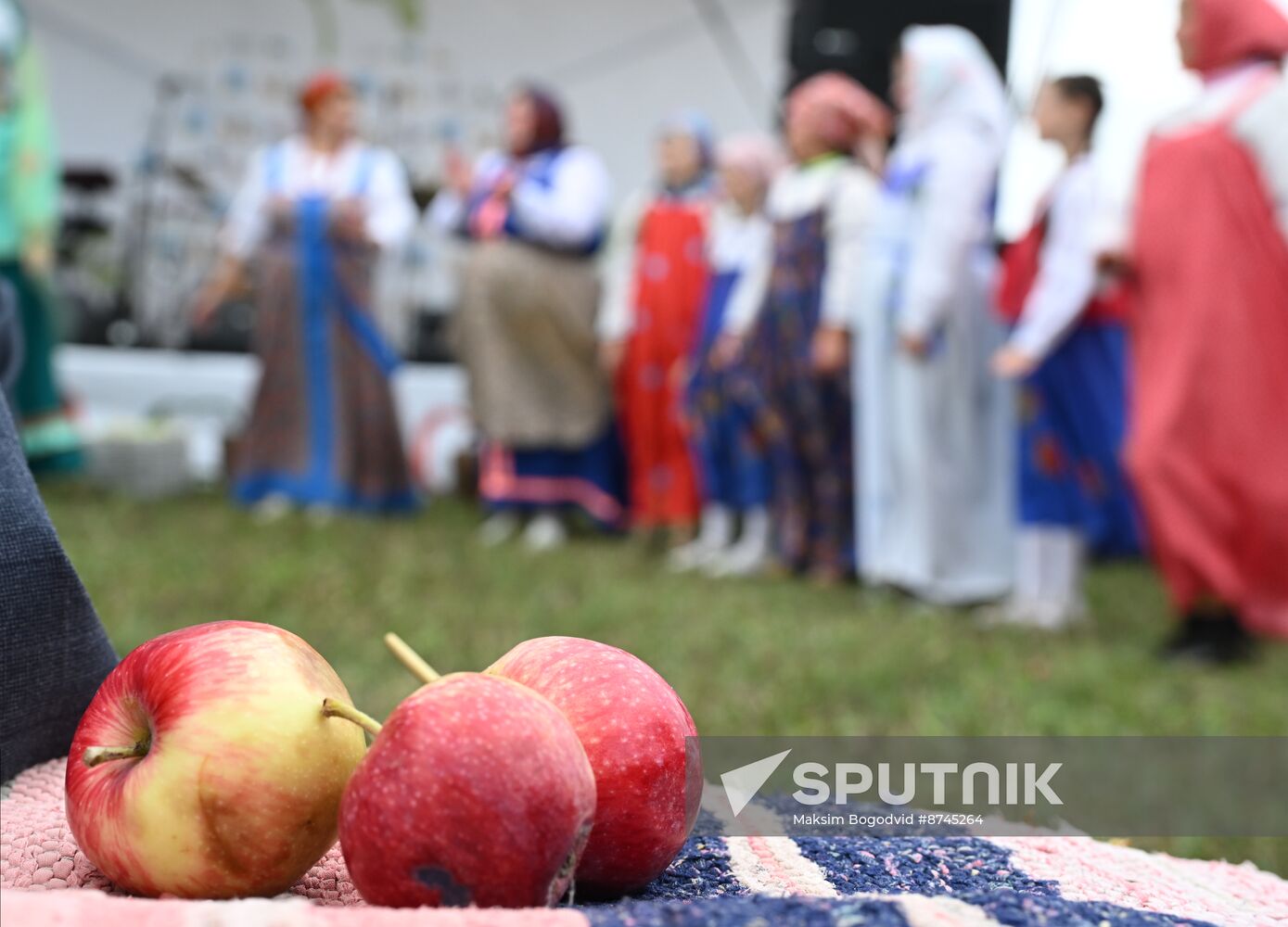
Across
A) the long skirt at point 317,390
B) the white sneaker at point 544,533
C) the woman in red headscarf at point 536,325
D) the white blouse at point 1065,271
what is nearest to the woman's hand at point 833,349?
the white blouse at point 1065,271

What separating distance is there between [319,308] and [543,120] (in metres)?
1.25

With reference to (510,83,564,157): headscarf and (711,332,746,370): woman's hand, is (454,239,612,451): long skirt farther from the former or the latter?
(711,332,746,370): woman's hand

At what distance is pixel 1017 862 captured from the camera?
105 cm

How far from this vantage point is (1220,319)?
3.62m

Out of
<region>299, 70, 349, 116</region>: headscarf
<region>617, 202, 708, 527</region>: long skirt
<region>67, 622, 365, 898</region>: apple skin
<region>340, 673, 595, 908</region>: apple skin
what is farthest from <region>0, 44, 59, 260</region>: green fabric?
<region>340, 673, 595, 908</region>: apple skin

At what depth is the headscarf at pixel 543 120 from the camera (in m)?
5.86

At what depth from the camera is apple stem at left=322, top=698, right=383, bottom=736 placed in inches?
33.3

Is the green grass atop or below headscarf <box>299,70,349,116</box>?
below

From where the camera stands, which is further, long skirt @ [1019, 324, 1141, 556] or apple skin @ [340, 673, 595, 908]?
long skirt @ [1019, 324, 1141, 556]

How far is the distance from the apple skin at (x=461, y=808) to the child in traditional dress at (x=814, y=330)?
13.5 feet

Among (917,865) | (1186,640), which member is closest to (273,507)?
(1186,640)

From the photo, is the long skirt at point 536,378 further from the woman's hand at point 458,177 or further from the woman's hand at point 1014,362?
the woman's hand at point 1014,362

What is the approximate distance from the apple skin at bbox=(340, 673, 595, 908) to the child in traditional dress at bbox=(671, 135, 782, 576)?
438 centimetres

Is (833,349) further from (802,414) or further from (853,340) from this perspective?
(802,414)
